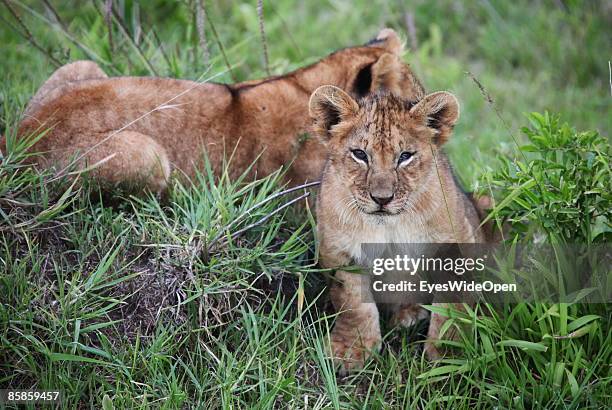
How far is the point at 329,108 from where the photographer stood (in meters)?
4.08

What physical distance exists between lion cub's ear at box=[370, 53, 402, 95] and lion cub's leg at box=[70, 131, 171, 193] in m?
1.35

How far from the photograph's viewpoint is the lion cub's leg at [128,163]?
4418 mm

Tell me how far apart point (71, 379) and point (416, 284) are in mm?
1768

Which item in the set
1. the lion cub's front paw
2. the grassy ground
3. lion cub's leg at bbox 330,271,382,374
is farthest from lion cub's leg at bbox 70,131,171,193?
the lion cub's front paw

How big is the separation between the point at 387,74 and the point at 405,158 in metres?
1.18

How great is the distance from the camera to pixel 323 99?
405cm

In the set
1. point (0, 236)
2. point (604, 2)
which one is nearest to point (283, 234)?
point (0, 236)

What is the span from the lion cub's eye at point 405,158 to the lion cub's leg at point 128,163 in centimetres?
139

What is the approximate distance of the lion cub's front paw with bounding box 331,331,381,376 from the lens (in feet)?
13.2

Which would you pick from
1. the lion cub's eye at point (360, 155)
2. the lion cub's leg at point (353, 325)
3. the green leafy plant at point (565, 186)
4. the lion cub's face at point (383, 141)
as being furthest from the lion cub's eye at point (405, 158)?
the lion cub's leg at point (353, 325)

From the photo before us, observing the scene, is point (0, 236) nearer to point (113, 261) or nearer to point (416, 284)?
point (113, 261)

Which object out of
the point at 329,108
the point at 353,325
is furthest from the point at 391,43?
the point at 353,325

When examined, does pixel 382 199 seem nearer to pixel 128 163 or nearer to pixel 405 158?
pixel 405 158

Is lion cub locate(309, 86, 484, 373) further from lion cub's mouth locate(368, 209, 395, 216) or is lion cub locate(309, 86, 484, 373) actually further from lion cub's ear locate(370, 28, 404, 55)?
lion cub's ear locate(370, 28, 404, 55)
